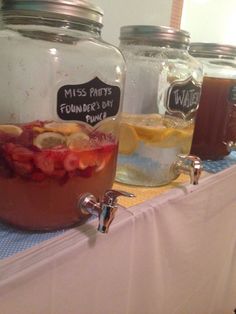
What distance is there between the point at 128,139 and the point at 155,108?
0.07 metres

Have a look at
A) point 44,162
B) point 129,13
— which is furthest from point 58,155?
point 129,13

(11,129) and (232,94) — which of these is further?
(232,94)

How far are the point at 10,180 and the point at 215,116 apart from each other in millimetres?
469

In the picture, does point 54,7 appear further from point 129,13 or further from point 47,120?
point 129,13

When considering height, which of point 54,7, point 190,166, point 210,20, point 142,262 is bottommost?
point 142,262

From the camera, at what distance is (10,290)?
31cm

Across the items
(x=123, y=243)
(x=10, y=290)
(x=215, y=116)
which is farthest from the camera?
(x=215, y=116)

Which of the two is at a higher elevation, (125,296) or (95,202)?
(95,202)

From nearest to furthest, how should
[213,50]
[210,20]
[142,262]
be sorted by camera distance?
[142,262] < [213,50] < [210,20]

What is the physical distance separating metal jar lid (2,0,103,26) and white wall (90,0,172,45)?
37cm

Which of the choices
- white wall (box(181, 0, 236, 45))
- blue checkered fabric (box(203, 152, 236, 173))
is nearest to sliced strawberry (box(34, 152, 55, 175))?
blue checkered fabric (box(203, 152, 236, 173))

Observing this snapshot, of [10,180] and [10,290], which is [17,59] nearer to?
[10,180]

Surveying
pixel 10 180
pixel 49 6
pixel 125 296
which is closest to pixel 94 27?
pixel 49 6

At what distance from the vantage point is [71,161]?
1.17 ft
